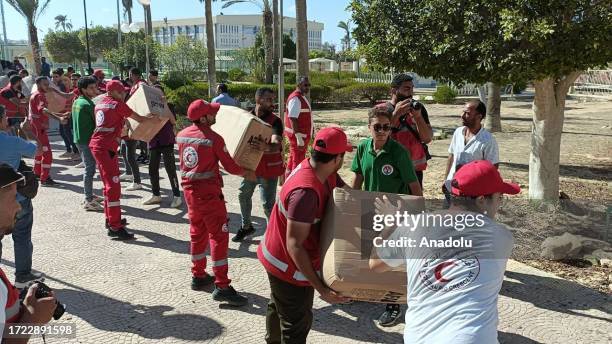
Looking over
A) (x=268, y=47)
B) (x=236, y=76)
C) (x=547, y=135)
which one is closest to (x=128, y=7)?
(x=236, y=76)

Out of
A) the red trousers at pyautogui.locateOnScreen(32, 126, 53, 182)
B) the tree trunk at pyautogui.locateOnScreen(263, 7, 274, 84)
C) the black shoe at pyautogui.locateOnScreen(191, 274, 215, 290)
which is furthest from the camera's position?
the tree trunk at pyautogui.locateOnScreen(263, 7, 274, 84)

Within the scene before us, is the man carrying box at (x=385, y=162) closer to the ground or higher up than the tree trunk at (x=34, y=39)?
closer to the ground

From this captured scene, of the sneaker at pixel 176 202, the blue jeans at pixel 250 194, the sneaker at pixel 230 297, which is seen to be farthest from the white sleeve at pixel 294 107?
the sneaker at pixel 230 297

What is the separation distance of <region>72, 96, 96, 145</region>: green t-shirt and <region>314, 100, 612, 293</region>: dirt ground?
4.42 metres

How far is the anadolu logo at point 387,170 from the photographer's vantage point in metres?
3.92

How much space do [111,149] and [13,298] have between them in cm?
439

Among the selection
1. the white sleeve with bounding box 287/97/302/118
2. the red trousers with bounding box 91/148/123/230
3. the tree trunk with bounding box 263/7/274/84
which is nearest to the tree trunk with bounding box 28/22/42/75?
the tree trunk with bounding box 263/7/274/84

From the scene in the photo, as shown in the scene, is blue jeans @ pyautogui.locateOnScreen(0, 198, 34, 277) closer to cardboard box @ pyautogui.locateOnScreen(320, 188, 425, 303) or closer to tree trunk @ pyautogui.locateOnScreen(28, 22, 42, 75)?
cardboard box @ pyautogui.locateOnScreen(320, 188, 425, 303)

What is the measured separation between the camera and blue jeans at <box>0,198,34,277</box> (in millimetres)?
4547

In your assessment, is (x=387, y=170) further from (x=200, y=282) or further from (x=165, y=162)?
(x=165, y=162)

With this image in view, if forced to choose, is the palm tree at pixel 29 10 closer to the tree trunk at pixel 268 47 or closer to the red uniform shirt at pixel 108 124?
the tree trunk at pixel 268 47

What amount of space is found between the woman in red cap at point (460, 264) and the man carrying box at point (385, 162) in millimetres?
1708

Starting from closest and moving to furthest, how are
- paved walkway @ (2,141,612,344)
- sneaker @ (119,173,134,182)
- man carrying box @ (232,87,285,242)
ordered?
paved walkway @ (2,141,612,344) → man carrying box @ (232,87,285,242) → sneaker @ (119,173,134,182)

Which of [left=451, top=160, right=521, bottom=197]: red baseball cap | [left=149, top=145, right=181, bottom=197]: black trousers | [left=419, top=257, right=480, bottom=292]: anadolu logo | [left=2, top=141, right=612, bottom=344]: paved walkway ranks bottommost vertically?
[left=2, top=141, right=612, bottom=344]: paved walkway
